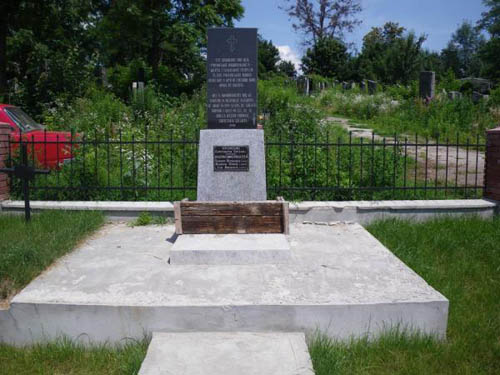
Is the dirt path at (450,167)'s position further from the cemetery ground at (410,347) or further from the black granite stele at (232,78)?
the black granite stele at (232,78)

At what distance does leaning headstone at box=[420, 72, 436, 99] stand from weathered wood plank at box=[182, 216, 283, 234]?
14.7 metres

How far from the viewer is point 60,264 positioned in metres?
4.36

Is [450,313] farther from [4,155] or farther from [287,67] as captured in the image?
[287,67]

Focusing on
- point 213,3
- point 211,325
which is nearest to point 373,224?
point 211,325

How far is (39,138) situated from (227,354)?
6310 mm

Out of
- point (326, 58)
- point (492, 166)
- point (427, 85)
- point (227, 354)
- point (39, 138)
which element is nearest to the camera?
point (227, 354)

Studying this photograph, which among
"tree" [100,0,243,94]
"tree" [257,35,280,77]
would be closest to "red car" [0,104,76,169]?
"tree" [100,0,243,94]

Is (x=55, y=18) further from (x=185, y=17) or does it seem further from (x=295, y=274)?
(x=295, y=274)

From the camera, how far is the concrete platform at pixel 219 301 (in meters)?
3.39

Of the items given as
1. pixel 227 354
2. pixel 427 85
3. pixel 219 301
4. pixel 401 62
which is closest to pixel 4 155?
pixel 219 301

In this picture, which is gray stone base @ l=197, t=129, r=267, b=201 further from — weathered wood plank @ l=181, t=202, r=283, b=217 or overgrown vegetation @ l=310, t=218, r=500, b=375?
overgrown vegetation @ l=310, t=218, r=500, b=375

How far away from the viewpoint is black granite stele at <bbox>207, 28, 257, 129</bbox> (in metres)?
5.22

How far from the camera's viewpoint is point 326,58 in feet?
122

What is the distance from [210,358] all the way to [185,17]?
1977 cm
